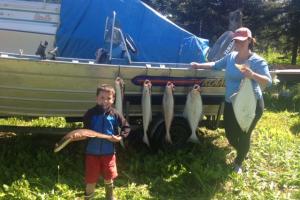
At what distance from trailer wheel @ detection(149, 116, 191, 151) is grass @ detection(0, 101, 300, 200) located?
0.33 ft

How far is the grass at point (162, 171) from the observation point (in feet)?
17.4

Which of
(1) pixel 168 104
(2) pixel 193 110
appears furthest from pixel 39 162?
(2) pixel 193 110

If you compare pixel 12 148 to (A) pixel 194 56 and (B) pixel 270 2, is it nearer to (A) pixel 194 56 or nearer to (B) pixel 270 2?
(A) pixel 194 56

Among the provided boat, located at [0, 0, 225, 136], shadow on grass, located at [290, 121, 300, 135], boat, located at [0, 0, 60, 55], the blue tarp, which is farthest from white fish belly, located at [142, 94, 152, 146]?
shadow on grass, located at [290, 121, 300, 135]

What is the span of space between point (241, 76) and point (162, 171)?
4.84 ft

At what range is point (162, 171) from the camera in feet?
19.2

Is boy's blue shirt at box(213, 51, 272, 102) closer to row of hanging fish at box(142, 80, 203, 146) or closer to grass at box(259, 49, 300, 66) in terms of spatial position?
row of hanging fish at box(142, 80, 203, 146)

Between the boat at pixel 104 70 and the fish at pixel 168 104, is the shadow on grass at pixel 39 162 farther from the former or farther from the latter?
the fish at pixel 168 104

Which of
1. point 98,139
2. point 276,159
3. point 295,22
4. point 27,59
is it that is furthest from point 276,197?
point 295,22

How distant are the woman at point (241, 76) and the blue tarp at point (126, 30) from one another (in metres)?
0.90

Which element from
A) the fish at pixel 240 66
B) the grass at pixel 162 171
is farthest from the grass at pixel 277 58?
the fish at pixel 240 66

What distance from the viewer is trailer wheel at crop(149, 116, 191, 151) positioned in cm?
620

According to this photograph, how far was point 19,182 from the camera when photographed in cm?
521

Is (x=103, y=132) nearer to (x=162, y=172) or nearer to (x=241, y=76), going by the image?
(x=162, y=172)
